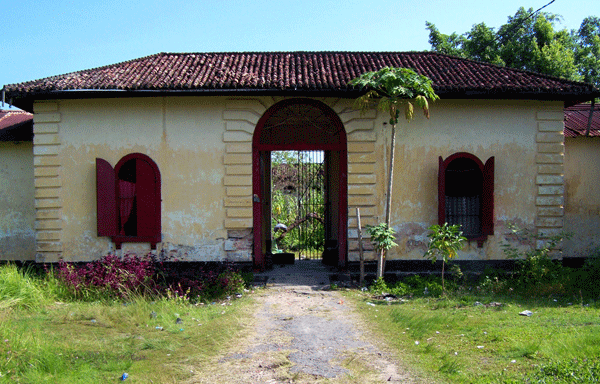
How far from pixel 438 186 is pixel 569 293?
10.1ft

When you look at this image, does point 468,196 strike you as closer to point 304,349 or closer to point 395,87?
point 395,87

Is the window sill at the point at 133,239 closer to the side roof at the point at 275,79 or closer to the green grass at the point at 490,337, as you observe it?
the side roof at the point at 275,79

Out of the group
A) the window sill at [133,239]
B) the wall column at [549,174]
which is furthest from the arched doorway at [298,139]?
the wall column at [549,174]

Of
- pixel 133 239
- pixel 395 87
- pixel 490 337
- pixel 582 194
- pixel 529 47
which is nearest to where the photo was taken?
pixel 490 337

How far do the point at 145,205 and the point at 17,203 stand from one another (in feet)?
11.1

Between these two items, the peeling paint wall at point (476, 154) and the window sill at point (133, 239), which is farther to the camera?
the peeling paint wall at point (476, 154)

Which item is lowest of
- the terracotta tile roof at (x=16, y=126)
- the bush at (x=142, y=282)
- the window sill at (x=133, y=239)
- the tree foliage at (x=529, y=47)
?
the bush at (x=142, y=282)

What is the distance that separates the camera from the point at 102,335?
6.21 m

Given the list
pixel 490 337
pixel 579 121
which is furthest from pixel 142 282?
pixel 579 121

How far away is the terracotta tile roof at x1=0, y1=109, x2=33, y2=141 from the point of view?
1114 centimetres

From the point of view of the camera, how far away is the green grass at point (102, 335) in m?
4.83

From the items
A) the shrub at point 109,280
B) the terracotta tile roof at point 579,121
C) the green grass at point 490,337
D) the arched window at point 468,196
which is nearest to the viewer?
the green grass at point 490,337

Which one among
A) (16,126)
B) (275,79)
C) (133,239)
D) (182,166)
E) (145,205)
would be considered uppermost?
(275,79)

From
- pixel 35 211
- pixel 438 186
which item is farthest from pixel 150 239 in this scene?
pixel 438 186
